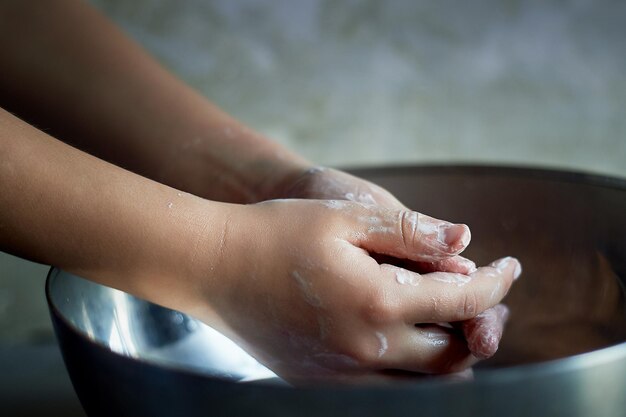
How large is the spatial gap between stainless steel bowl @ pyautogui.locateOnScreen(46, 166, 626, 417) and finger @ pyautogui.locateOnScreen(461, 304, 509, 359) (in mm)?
43

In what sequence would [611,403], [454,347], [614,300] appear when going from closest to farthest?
[611,403] → [454,347] → [614,300]

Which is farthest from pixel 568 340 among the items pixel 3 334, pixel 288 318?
pixel 3 334

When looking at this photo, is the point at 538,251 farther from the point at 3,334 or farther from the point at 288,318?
the point at 3,334

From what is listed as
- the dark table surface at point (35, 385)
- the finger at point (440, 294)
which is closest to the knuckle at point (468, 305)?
the finger at point (440, 294)

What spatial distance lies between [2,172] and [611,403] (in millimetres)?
354

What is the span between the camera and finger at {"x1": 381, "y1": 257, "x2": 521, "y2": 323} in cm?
44

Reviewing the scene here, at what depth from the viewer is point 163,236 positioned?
17.4 inches

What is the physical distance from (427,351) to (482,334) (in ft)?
0.13

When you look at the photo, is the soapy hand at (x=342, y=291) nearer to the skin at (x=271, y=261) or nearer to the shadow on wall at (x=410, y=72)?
the skin at (x=271, y=261)

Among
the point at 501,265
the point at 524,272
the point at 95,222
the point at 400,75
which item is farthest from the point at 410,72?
the point at 95,222

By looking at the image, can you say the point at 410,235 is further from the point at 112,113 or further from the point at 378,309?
the point at 112,113

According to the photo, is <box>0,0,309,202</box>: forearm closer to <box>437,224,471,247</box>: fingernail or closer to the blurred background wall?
<box>437,224,471,247</box>: fingernail

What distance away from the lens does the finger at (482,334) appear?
18.5 inches

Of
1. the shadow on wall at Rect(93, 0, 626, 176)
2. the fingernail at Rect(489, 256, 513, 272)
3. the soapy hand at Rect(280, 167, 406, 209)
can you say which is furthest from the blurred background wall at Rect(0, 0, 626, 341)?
the fingernail at Rect(489, 256, 513, 272)
